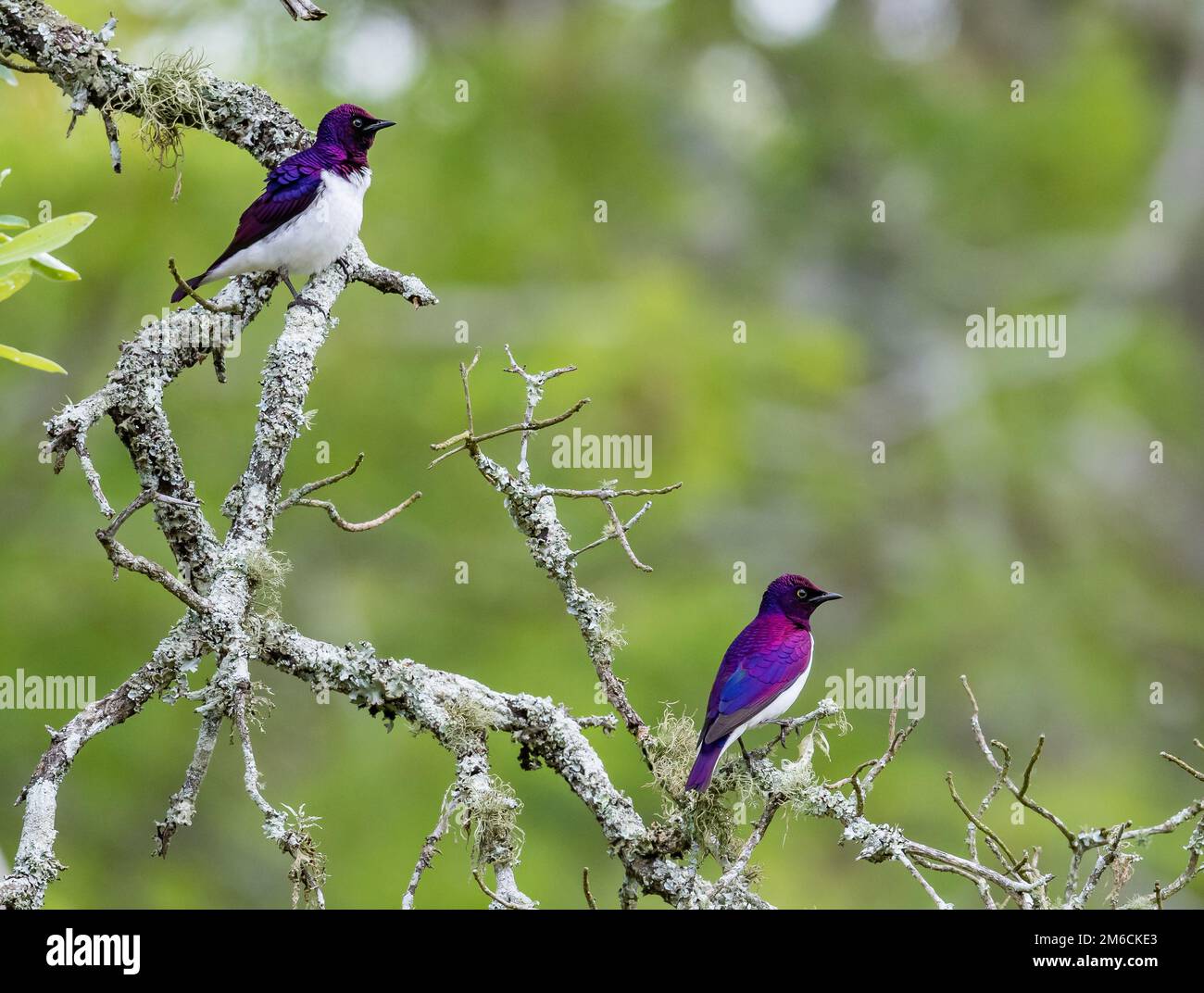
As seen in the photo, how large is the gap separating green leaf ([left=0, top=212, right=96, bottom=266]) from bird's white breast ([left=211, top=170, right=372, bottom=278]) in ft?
3.67

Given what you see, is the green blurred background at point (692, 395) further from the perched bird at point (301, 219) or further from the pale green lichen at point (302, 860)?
the pale green lichen at point (302, 860)

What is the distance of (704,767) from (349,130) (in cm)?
214

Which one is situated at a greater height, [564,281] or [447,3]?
[447,3]

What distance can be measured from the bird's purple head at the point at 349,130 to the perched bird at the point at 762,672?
72.6 inches

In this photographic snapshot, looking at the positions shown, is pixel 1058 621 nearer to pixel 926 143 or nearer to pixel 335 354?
pixel 926 143

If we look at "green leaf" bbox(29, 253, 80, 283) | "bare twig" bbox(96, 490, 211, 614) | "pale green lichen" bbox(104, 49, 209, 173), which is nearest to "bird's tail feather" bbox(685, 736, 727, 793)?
"bare twig" bbox(96, 490, 211, 614)

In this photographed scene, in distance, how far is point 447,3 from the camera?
15.9 meters

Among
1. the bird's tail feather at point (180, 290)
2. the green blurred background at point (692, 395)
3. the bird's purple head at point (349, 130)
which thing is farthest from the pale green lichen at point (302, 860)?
the green blurred background at point (692, 395)

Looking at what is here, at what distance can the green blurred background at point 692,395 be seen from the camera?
31.9 ft

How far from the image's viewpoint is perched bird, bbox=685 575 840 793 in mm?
3750

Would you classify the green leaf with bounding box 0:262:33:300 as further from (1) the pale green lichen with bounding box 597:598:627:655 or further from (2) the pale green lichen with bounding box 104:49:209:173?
(1) the pale green lichen with bounding box 597:598:627:655

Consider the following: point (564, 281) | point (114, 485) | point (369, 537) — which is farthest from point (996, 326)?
point (114, 485)

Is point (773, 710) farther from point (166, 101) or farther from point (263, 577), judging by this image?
point (166, 101)

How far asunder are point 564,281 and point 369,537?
370cm
